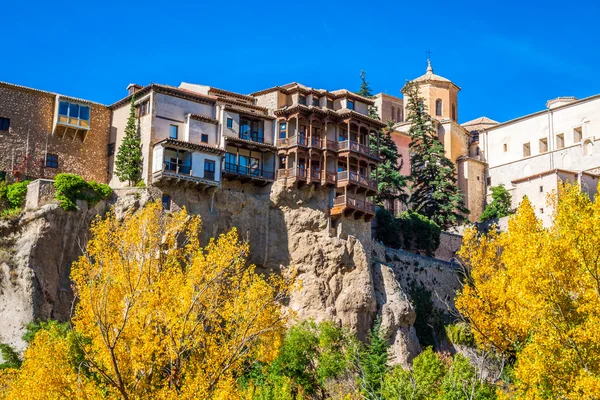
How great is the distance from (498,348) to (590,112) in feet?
132

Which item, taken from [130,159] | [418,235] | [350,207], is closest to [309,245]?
[350,207]

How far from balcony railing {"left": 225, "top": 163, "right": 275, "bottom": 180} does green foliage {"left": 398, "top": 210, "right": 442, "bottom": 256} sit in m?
11.8

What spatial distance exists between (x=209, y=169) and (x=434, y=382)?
1443 centimetres

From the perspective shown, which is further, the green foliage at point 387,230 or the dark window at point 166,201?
the green foliage at point 387,230

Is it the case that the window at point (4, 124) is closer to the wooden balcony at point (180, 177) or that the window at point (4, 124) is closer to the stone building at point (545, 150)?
the wooden balcony at point (180, 177)

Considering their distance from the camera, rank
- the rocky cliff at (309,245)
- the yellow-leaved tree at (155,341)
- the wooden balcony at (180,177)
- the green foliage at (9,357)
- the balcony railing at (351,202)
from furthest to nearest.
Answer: the balcony railing at (351,202) → the rocky cliff at (309,245) → the wooden balcony at (180,177) → the green foliage at (9,357) → the yellow-leaved tree at (155,341)

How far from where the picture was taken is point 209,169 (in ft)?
145

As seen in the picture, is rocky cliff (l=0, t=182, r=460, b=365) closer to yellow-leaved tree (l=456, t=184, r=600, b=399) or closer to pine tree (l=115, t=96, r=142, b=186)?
pine tree (l=115, t=96, r=142, b=186)

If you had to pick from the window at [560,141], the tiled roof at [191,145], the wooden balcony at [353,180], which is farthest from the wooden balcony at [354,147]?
the window at [560,141]

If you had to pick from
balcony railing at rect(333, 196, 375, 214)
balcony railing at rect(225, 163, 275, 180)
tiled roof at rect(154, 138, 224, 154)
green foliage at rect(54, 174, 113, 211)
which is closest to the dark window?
tiled roof at rect(154, 138, 224, 154)

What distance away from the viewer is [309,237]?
4609 centimetres

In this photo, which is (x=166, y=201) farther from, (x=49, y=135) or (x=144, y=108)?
(x=49, y=135)

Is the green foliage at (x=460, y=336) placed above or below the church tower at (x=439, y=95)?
below

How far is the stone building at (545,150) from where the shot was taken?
6638 cm
